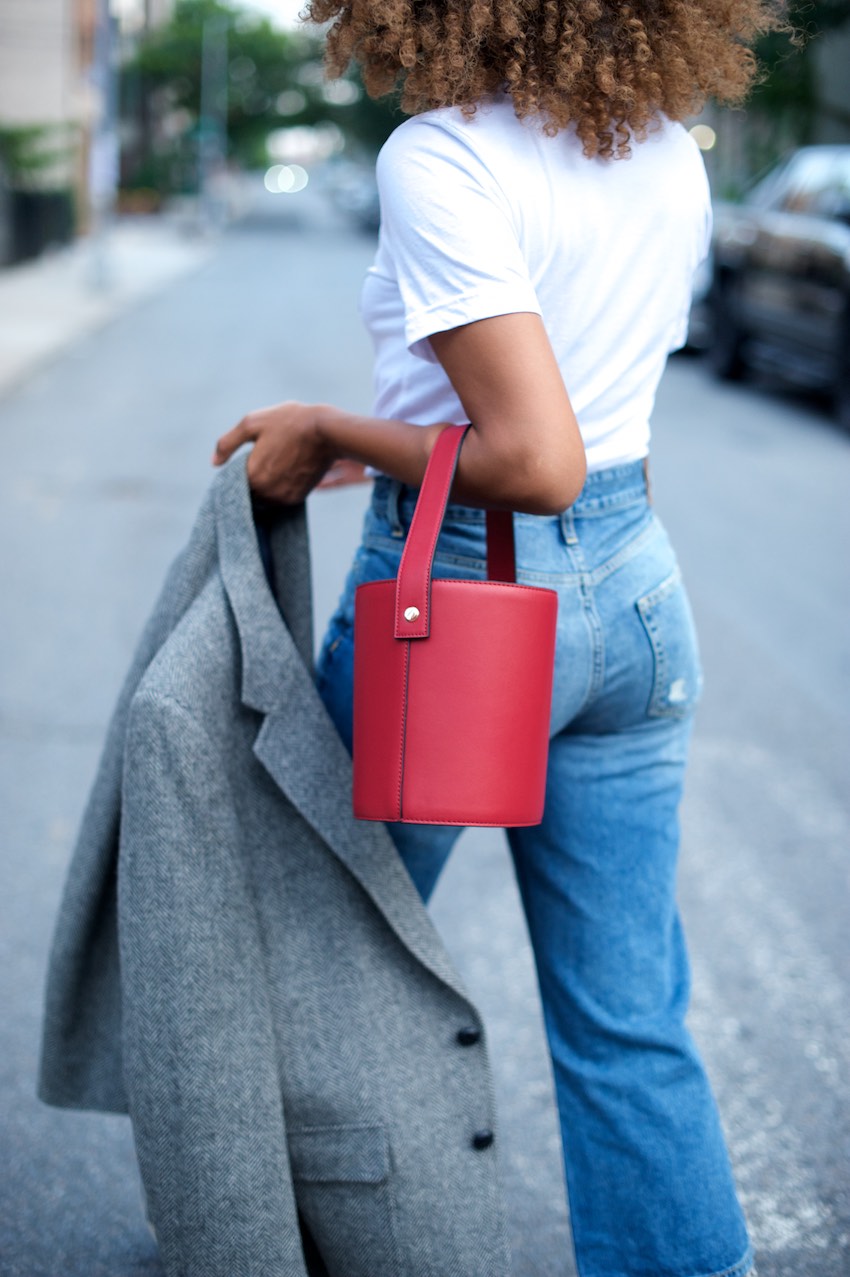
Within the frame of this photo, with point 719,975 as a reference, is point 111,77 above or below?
above

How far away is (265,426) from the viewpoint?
1.62m

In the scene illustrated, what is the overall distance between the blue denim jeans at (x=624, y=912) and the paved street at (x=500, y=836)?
0.63 meters

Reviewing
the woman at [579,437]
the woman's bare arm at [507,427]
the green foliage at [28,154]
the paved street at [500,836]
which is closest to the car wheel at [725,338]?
the paved street at [500,836]

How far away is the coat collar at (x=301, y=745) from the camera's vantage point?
5.13ft

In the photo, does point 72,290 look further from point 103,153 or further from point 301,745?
point 301,745

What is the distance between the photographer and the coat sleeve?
1.48 m

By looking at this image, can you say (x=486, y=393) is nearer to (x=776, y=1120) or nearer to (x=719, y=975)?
(x=776, y=1120)

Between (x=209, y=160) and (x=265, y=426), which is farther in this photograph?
(x=209, y=160)

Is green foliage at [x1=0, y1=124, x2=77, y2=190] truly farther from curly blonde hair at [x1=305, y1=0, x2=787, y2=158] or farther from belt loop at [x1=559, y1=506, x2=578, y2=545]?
belt loop at [x1=559, y1=506, x2=578, y2=545]

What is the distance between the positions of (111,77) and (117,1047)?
20.6m

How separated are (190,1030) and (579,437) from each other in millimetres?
780

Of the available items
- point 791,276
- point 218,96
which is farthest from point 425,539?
point 218,96

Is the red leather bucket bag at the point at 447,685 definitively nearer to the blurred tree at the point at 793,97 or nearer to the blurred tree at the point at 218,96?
the blurred tree at the point at 793,97

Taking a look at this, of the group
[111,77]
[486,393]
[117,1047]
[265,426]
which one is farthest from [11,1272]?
[111,77]
